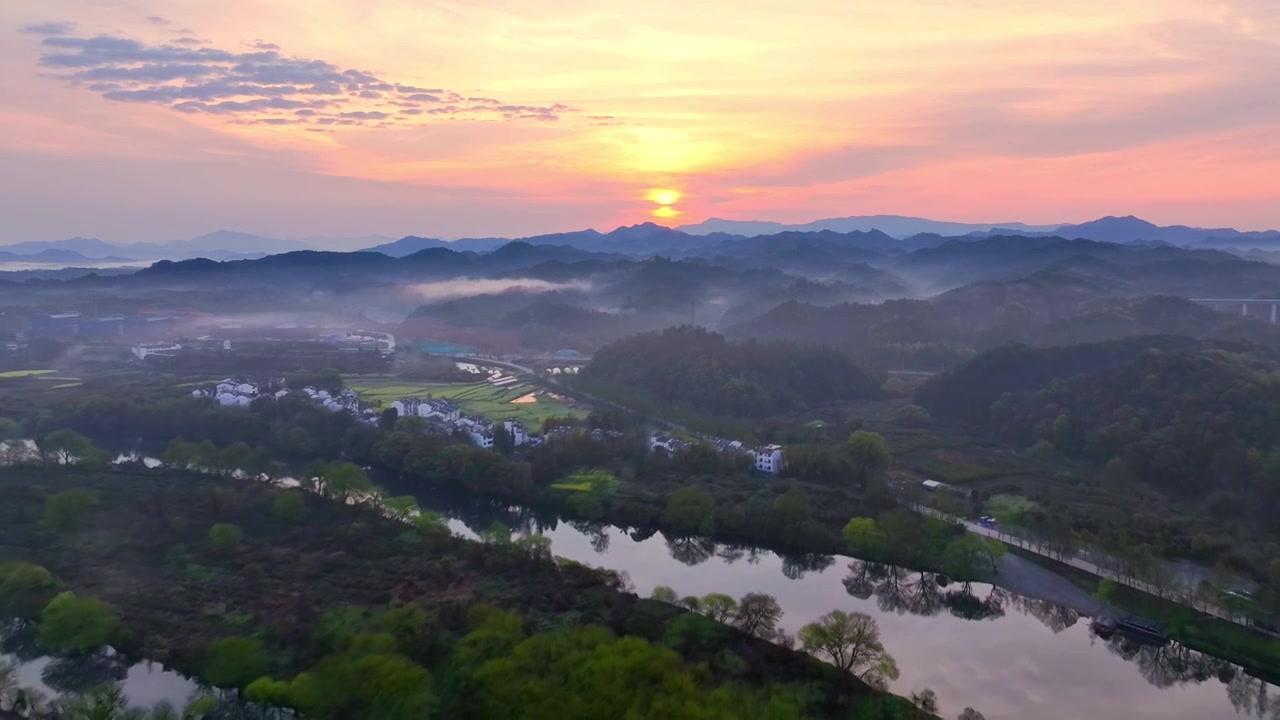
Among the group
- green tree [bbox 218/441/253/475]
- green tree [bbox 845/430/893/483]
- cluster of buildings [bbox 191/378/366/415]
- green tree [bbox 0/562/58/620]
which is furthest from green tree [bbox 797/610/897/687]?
cluster of buildings [bbox 191/378/366/415]

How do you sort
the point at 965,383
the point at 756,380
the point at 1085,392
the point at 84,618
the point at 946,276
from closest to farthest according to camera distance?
the point at 84,618, the point at 1085,392, the point at 965,383, the point at 756,380, the point at 946,276

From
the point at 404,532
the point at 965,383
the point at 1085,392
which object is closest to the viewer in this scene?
the point at 404,532

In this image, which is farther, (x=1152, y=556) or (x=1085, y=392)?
(x=1085, y=392)

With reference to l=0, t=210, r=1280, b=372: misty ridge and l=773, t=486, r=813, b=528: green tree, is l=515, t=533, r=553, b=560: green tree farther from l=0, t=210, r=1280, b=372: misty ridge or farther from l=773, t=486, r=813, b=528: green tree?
l=0, t=210, r=1280, b=372: misty ridge

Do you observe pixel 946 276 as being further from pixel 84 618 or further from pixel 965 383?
pixel 84 618

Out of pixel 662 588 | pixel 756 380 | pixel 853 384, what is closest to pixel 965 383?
pixel 853 384

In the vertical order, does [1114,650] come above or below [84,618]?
below

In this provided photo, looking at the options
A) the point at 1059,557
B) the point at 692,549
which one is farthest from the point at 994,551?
the point at 692,549

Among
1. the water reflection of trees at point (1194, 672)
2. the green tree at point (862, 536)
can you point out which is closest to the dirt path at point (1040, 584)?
the water reflection of trees at point (1194, 672)
